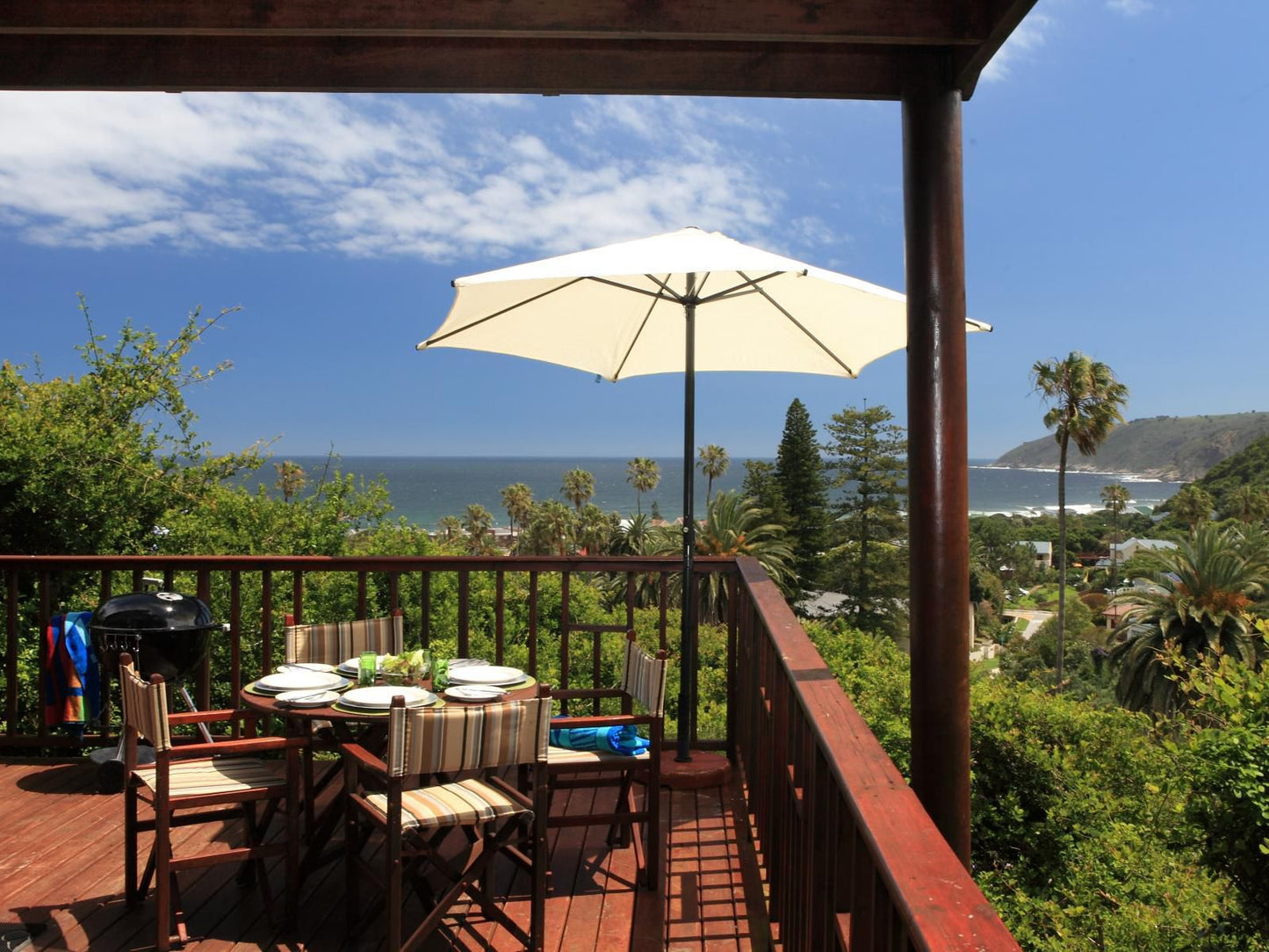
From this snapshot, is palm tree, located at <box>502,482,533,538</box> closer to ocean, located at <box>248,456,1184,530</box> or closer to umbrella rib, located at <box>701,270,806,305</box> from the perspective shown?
ocean, located at <box>248,456,1184,530</box>

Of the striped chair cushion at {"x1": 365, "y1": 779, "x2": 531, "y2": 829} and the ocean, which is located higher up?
the ocean

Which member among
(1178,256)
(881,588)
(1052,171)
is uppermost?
(1052,171)

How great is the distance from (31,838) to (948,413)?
3511 millimetres

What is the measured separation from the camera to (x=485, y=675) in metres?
3.15

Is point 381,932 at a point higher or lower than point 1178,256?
lower

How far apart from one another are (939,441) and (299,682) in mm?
2085

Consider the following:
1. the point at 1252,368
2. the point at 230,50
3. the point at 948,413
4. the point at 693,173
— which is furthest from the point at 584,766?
the point at 1252,368

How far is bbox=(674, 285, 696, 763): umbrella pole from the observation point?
3.94 m

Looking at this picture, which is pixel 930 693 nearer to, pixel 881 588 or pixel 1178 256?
pixel 881 588

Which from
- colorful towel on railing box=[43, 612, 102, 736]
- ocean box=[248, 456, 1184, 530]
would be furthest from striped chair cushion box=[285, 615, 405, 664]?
ocean box=[248, 456, 1184, 530]

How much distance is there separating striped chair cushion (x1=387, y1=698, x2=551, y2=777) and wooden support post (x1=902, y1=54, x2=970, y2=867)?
1.03m

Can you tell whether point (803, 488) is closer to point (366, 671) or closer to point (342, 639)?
point (342, 639)

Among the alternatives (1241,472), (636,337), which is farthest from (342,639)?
(1241,472)

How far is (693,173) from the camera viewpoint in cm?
9781
